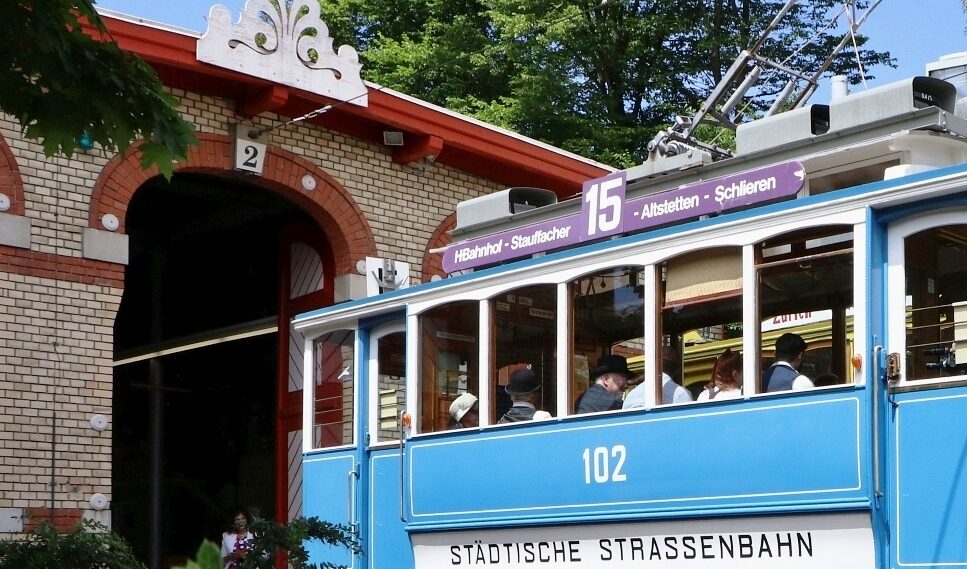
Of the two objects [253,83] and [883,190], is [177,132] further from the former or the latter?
[253,83]

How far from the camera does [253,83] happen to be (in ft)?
49.4

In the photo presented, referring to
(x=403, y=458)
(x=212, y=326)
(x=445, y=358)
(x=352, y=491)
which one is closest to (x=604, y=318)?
(x=445, y=358)

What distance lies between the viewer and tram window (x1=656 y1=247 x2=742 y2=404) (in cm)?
809

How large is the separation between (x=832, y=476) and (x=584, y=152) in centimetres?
2032

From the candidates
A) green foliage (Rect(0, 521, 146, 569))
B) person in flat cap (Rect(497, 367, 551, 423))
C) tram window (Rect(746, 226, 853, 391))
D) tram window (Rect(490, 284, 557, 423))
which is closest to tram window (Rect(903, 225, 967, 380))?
tram window (Rect(746, 226, 853, 391))

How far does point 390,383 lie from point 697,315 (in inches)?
120

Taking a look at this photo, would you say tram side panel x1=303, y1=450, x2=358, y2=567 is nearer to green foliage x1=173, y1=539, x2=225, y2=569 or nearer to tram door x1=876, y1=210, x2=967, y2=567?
tram door x1=876, y1=210, x2=967, y2=567

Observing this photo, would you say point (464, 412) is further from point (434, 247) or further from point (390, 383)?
point (434, 247)

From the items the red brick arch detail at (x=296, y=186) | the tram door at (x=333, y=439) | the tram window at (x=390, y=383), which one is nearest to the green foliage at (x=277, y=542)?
the tram window at (x=390, y=383)

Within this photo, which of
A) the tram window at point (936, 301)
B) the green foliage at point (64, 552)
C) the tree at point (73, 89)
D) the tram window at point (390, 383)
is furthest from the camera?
the tram window at point (390, 383)

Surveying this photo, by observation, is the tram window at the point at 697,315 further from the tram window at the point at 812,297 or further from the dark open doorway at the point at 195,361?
the dark open doorway at the point at 195,361

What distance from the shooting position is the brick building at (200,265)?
13.2 meters

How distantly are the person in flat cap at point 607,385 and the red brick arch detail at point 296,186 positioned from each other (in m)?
6.82

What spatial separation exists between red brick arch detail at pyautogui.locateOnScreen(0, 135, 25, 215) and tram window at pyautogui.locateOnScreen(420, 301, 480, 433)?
502cm
